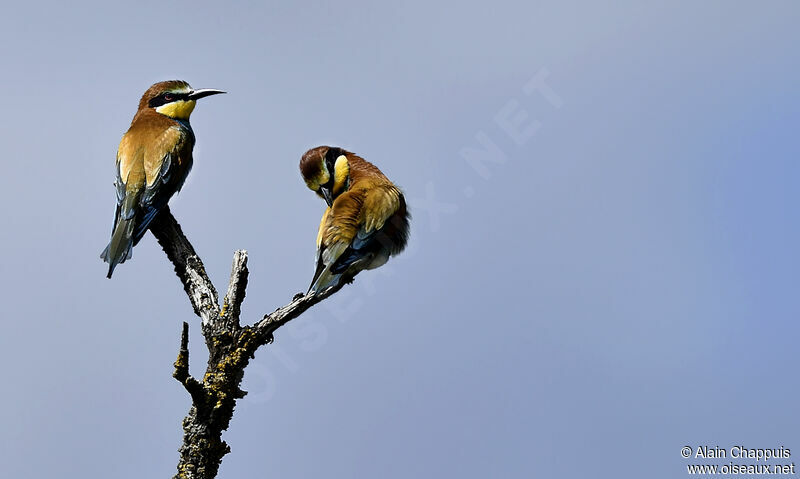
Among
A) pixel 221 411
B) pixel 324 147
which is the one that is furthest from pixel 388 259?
pixel 221 411

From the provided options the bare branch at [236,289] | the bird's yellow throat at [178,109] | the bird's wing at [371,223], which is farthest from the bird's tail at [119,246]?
→ the bird's wing at [371,223]

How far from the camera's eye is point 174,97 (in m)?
6.02

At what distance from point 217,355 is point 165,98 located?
2.36m

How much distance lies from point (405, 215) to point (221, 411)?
2102 millimetres

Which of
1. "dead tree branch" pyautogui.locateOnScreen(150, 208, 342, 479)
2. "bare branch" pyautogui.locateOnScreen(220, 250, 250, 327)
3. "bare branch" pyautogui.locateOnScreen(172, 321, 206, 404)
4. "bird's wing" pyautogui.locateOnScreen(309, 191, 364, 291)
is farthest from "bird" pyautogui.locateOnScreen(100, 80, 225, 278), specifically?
"bare branch" pyautogui.locateOnScreen(172, 321, 206, 404)

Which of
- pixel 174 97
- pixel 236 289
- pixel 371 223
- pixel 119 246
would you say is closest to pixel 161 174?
pixel 119 246

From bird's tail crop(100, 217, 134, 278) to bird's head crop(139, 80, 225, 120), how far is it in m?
1.17

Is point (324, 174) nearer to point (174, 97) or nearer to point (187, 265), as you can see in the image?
point (174, 97)

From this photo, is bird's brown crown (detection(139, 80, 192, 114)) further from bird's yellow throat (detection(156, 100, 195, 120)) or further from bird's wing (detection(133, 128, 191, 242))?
bird's wing (detection(133, 128, 191, 242))

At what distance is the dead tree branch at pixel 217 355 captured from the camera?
4316 mm

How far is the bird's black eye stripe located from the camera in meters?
6.01

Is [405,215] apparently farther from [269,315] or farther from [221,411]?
[221,411]

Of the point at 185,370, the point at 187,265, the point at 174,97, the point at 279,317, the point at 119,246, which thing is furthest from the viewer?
the point at 174,97

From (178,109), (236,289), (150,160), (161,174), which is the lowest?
(236,289)
